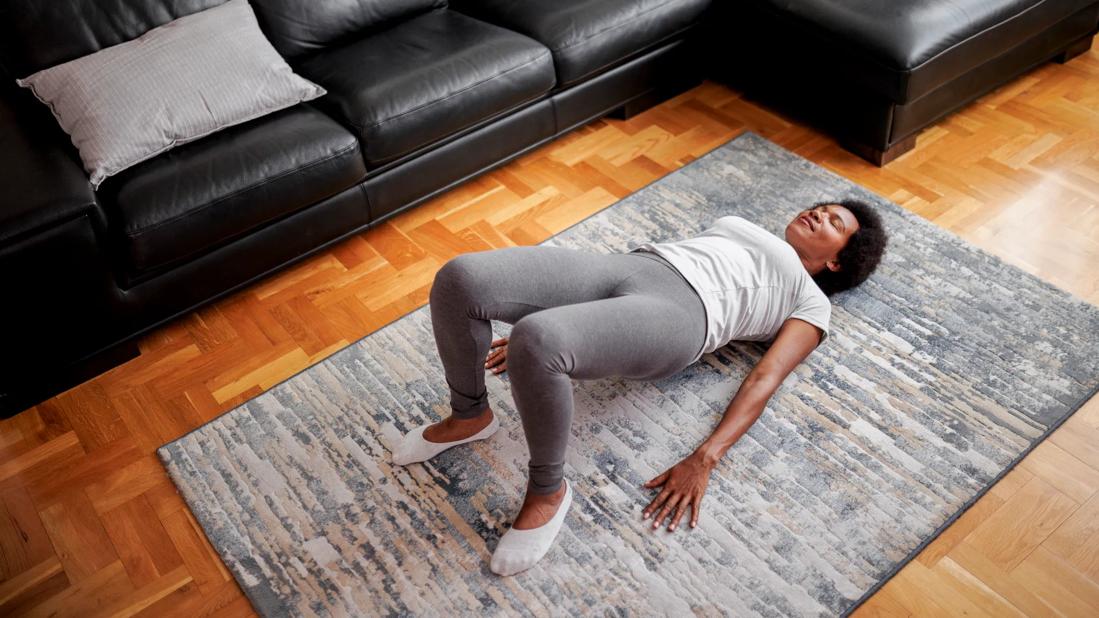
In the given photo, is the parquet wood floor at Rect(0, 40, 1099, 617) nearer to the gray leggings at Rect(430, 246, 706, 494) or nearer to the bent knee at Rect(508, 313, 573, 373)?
the gray leggings at Rect(430, 246, 706, 494)

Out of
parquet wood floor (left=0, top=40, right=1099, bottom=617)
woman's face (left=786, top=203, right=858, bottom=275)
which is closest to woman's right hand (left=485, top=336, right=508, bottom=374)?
parquet wood floor (left=0, top=40, right=1099, bottom=617)

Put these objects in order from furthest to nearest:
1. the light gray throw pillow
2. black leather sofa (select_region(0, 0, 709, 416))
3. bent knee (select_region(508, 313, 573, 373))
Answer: the light gray throw pillow
black leather sofa (select_region(0, 0, 709, 416))
bent knee (select_region(508, 313, 573, 373))

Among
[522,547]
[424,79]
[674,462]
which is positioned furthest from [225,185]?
[674,462]

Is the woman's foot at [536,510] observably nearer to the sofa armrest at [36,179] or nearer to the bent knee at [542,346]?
the bent knee at [542,346]

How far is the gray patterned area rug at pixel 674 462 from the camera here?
6.19ft

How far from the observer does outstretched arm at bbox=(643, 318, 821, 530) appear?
1.99 metres

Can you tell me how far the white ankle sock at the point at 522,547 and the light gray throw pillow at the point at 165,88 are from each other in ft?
4.60

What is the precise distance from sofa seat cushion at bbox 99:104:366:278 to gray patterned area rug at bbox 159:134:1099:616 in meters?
0.44

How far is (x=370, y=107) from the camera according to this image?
101 inches

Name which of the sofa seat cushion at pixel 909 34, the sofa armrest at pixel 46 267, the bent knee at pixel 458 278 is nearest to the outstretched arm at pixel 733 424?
the bent knee at pixel 458 278

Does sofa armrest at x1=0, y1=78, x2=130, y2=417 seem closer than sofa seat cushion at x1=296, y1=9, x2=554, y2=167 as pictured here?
Yes

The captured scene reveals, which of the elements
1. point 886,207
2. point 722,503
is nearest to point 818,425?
point 722,503

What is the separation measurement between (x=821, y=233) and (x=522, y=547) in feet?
3.55

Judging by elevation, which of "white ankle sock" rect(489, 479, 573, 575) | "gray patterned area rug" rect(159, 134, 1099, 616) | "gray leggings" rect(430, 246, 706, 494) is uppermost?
"gray leggings" rect(430, 246, 706, 494)
